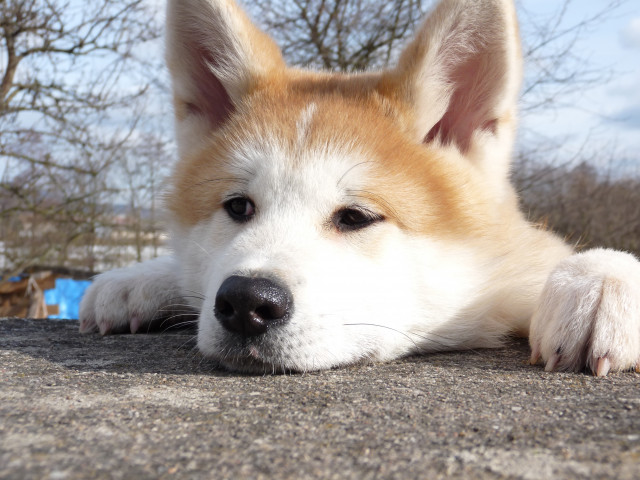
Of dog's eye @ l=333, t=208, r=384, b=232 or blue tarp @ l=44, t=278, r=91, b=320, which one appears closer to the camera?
dog's eye @ l=333, t=208, r=384, b=232

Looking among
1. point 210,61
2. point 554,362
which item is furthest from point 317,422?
point 210,61

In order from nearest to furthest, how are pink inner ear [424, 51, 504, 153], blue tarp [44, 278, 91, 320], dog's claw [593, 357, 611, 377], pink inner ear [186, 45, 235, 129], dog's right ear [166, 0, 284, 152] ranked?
dog's claw [593, 357, 611, 377] → pink inner ear [424, 51, 504, 153] → dog's right ear [166, 0, 284, 152] → pink inner ear [186, 45, 235, 129] → blue tarp [44, 278, 91, 320]

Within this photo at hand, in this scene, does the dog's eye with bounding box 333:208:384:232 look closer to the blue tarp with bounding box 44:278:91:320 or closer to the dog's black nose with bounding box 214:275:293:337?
the dog's black nose with bounding box 214:275:293:337

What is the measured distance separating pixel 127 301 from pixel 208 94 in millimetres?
1243

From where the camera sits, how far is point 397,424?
56.6 inches

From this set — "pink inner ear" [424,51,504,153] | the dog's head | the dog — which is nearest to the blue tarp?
the dog

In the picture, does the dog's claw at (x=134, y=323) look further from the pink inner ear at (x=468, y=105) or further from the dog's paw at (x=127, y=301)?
the pink inner ear at (x=468, y=105)

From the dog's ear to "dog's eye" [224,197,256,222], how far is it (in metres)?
0.88

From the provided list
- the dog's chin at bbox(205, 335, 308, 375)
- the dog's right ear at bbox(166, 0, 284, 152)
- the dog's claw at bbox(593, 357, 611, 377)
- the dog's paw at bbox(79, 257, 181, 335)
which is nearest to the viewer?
the dog's claw at bbox(593, 357, 611, 377)

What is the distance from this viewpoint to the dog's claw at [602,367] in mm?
1944

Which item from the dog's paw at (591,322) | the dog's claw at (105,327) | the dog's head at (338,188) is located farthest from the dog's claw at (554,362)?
the dog's claw at (105,327)

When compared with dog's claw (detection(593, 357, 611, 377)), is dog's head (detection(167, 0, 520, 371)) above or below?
above

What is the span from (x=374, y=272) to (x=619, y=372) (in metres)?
0.93

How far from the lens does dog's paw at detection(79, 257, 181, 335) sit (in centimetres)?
310
